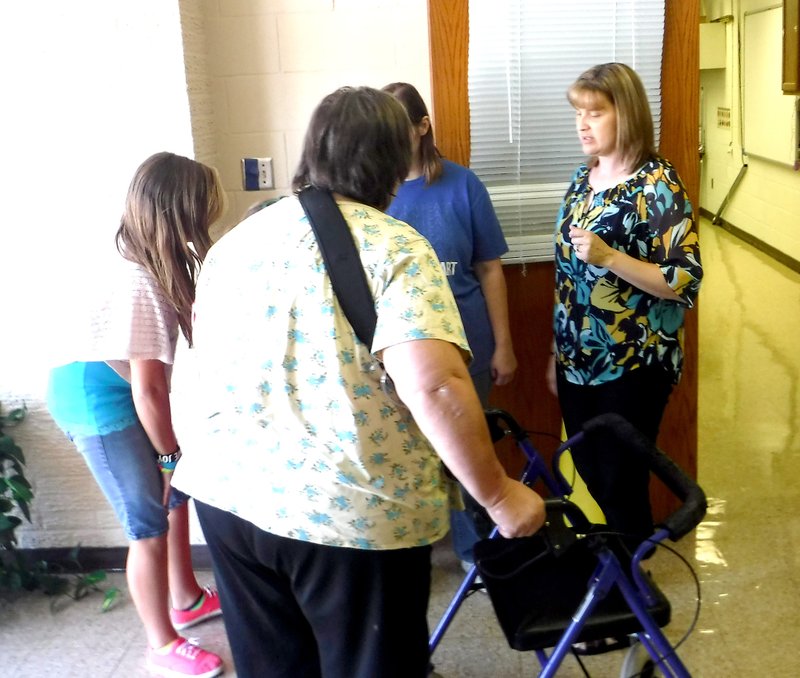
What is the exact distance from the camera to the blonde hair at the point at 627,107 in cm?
205

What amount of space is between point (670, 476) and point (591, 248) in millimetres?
665

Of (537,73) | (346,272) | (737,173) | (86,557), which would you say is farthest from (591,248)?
(737,173)

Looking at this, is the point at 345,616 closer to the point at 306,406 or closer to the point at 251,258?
the point at 306,406

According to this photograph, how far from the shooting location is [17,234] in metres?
2.51

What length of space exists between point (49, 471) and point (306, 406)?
1759 millimetres

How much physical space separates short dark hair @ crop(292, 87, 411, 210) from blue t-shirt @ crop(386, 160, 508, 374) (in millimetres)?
861

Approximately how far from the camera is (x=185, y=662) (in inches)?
87.8

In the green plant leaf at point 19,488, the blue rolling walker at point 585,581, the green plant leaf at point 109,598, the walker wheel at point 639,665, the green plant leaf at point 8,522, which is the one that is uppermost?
the blue rolling walker at point 585,581

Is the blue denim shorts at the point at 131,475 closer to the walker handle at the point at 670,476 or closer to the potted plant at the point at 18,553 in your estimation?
the potted plant at the point at 18,553

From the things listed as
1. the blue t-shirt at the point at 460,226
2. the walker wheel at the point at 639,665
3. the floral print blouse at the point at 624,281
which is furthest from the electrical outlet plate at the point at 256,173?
the walker wheel at the point at 639,665

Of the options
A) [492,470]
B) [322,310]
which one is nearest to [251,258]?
[322,310]

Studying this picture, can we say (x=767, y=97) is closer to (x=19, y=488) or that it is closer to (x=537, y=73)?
(x=537, y=73)

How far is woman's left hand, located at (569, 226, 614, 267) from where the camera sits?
198cm

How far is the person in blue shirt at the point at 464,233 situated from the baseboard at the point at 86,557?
103 cm
